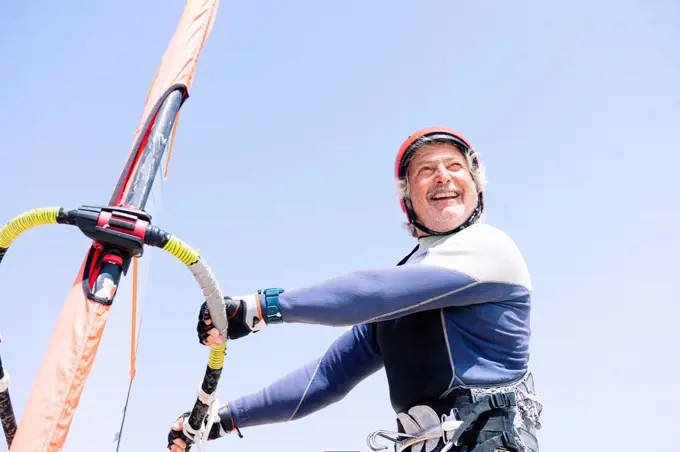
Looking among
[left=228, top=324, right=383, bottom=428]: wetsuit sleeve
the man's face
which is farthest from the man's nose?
[left=228, top=324, right=383, bottom=428]: wetsuit sleeve

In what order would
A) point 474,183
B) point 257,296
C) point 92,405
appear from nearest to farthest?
point 257,296
point 92,405
point 474,183

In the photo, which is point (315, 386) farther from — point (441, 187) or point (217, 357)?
point (441, 187)

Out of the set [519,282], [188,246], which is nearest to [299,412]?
[519,282]

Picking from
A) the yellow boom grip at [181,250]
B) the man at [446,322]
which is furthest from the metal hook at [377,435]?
the yellow boom grip at [181,250]

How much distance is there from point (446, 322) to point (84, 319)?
186 cm

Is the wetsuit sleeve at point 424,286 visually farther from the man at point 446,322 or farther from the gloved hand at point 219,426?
the gloved hand at point 219,426

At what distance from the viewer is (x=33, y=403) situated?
6.82 ft

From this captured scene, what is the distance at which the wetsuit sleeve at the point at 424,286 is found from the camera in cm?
295

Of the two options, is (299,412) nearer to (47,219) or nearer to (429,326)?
(429,326)

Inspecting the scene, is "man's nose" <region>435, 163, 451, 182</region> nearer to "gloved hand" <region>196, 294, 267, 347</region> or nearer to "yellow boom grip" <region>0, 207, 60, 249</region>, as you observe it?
"gloved hand" <region>196, 294, 267, 347</region>

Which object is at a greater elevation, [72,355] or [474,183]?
[474,183]

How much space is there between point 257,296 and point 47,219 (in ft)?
3.33

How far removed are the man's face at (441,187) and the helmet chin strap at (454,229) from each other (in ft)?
0.07

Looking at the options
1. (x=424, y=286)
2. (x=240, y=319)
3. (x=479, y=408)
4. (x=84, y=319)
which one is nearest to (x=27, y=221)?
(x=84, y=319)
